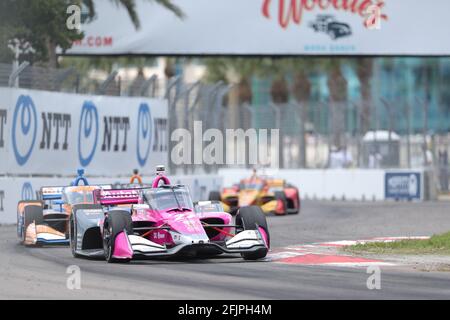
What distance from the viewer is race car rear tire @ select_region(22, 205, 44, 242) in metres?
18.9

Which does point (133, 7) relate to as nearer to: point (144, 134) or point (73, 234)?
point (144, 134)

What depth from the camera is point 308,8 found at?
1425 inches

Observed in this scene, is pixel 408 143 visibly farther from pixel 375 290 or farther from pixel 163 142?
pixel 375 290

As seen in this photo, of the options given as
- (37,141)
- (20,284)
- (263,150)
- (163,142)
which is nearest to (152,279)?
(20,284)

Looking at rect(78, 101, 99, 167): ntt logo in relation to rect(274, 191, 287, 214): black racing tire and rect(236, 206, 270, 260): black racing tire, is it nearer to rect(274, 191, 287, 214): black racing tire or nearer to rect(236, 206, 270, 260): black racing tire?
rect(274, 191, 287, 214): black racing tire

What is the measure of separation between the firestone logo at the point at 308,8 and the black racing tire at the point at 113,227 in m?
21.0

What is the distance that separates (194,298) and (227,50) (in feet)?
82.2

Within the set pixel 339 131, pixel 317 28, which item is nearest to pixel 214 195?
pixel 317 28

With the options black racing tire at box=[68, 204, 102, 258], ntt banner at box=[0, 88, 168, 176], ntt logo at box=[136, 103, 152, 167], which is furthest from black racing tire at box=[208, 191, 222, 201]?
black racing tire at box=[68, 204, 102, 258]

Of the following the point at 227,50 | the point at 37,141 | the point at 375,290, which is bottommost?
the point at 375,290

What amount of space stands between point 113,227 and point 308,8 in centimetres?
2164

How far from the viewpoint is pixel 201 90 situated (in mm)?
33188

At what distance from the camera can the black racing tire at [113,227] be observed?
15.5 meters

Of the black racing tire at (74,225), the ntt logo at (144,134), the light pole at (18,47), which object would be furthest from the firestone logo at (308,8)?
the black racing tire at (74,225)
